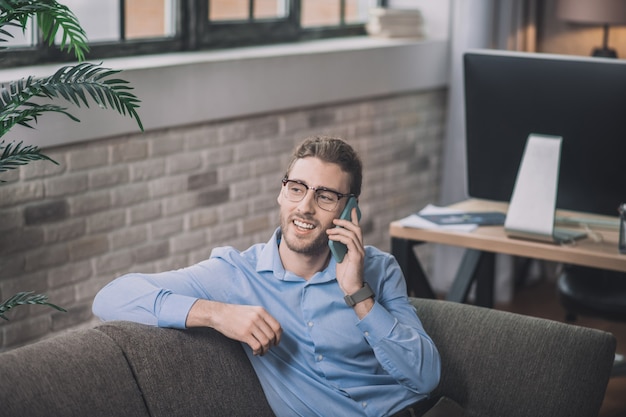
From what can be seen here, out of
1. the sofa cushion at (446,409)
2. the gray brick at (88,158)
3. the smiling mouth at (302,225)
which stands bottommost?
the sofa cushion at (446,409)

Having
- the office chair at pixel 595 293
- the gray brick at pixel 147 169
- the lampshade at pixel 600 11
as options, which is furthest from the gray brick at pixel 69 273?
the lampshade at pixel 600 11

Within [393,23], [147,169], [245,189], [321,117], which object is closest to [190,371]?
[147,169]

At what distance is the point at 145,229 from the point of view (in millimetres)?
3650

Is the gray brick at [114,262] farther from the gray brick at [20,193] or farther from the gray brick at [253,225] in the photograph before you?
the gray brick at [253,225]

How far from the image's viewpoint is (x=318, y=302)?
2420mm

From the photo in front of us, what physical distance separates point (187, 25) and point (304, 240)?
6.08 feet

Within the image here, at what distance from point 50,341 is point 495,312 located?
44.6 inches

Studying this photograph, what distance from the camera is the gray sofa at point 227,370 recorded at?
2012mm

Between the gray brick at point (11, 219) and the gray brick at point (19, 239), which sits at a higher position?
the gray brick at point (11, 219)

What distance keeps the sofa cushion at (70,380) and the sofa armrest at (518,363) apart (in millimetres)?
835

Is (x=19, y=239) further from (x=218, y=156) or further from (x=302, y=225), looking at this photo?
(x=302, y=225)

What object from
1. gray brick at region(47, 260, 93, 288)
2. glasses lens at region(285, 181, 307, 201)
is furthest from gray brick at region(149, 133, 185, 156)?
glasses lens at region(285, 181, 307, 201)

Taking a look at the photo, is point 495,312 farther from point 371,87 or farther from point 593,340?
point 371,87

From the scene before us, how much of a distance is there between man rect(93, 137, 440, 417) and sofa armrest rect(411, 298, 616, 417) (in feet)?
0.67
